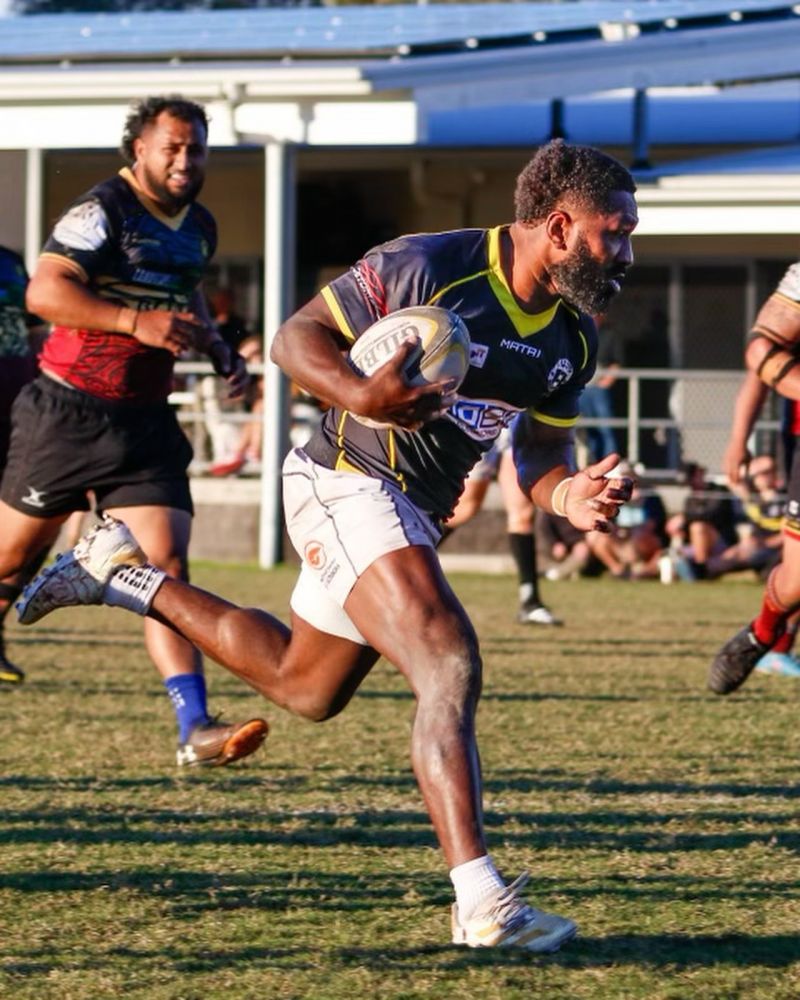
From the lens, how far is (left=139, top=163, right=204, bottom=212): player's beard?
712 cm

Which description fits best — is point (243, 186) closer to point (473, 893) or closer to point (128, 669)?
point (128, 669)

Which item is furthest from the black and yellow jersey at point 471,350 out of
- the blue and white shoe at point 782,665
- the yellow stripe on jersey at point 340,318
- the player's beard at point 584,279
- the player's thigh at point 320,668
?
the blue and white shoe at point 782,665

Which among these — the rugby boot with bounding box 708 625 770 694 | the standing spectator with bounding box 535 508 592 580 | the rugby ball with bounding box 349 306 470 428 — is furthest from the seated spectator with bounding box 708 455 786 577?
the rugby ball with bounding box 349 306 470 428

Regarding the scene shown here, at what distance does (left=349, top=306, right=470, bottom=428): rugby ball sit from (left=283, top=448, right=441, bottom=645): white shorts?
251 millimetres

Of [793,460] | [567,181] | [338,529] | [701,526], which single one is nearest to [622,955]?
[338,529]

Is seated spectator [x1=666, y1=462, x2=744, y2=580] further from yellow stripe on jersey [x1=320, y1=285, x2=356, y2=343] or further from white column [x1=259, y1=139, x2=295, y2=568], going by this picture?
yellow stripe on jersey [x1=320, y1=285, x2=356, y2=343]

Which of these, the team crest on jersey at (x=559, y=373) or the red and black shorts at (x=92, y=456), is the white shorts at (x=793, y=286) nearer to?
the red and black shorts at (x=92, y=456)

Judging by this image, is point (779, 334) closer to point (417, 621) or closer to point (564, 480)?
point (564, 480)

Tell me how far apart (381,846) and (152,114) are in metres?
2.82

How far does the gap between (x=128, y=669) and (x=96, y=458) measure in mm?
3131

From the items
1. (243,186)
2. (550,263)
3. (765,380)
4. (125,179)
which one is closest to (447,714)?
(550,263)

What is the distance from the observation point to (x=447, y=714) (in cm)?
457

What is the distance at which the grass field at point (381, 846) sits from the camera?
4.33 meters

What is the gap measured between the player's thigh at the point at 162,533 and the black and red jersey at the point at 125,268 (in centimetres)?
46
